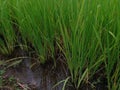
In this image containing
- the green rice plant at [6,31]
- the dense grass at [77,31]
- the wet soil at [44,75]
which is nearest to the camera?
the dense grass at [77,31]

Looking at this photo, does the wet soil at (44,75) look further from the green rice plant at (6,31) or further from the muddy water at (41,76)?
the green rice plant at (6,31)

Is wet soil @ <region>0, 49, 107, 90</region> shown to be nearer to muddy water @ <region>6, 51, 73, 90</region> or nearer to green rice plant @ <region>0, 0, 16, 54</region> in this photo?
muddy water @ <region>6, 51, 73, 90</region>

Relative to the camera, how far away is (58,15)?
1466mm

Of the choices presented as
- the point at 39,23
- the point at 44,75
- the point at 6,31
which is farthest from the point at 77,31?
the point at 6,31

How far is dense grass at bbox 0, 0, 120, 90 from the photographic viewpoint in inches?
51.2

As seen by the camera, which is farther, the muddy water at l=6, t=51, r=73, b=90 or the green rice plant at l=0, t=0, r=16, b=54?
the green rice plant at l=0, t=0, r=16, b=54

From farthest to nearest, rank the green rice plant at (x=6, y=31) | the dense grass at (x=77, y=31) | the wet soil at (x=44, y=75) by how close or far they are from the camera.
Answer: the green rice plant at (x=6, y=31), the wet soil at (x=44, y=75), the dense grass at (x=77, y=31)

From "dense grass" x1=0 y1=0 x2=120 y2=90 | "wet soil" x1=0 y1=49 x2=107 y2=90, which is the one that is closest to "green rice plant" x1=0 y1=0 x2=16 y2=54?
"dense grass" x1=0 y1=0 x2=120 y2=90

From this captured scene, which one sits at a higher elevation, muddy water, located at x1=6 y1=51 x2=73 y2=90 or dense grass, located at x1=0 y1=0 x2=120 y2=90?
dense grass, located at x1=0 y1=0 x2=120 y2=90

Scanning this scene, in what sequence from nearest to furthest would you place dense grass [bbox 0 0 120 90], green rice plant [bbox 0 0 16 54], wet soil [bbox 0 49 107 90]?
dense grass [bbox 0 0 120 90] < wet soil [bbox 0 49 107 90] < green rice plant [bbox 0 0 16 54]

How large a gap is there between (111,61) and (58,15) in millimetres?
403

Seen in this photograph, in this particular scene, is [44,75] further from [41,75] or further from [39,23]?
[39,23]

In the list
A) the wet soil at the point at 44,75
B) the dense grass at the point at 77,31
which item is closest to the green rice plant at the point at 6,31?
the dense grass at the point at 77,31

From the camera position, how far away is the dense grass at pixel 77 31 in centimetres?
130
